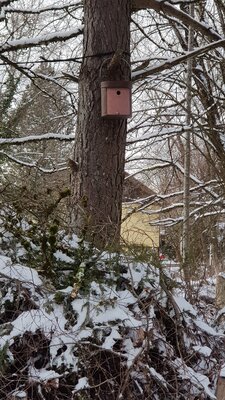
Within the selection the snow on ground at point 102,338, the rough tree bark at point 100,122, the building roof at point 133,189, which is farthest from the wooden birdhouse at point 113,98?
the building roof at point 133,189

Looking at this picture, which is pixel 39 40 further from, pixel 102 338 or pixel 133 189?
pixel 133 189

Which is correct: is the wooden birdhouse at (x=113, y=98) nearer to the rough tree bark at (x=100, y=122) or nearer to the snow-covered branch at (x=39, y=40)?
the rough tree bark at (x=100, y=122)

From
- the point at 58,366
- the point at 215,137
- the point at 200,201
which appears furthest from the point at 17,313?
the point at 200,201

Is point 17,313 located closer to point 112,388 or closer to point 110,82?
point 112,388

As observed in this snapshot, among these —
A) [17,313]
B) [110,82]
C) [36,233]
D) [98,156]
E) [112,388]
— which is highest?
[110,82]

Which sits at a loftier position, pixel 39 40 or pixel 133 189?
pixel 39 40

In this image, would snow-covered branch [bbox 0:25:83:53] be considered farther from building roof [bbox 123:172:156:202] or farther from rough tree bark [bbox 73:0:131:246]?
building roof [bbox 123:172:156:202]

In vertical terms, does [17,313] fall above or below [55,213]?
below

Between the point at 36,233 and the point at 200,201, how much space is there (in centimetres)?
760

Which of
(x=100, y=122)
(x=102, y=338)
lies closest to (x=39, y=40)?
(x=100, y=122)

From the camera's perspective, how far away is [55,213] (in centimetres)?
299

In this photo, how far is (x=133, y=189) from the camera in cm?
1203

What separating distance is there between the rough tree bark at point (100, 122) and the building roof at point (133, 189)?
18.5 feet

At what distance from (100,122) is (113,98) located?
0.24 metres
